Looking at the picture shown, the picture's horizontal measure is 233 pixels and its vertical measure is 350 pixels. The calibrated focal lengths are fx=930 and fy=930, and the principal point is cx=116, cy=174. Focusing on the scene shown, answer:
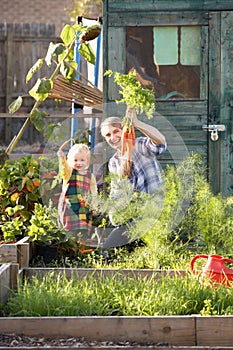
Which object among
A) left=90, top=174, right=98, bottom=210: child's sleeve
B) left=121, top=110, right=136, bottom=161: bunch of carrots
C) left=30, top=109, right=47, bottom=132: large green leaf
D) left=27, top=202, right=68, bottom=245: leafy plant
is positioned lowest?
left=27, top=202, right=68, bottom=245: leafy plant

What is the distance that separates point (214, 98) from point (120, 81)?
1117 mm

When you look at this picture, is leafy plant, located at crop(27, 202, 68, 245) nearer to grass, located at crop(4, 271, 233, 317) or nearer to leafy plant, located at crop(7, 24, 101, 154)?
leafy plant, located at crop(7, 24, 101, 154)

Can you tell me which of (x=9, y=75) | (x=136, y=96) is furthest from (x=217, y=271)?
(x=9, y=75)

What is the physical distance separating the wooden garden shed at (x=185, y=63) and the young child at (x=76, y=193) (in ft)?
3.16

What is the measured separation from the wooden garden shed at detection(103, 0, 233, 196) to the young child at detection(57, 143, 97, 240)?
965 mm

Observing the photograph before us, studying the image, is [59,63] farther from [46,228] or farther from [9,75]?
[9,75]

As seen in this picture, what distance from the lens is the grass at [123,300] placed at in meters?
5.12

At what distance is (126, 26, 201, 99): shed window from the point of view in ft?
26.1

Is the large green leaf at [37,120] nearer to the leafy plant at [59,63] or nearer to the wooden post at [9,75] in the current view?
the leafy plant at [59,63]

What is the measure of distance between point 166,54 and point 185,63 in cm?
18

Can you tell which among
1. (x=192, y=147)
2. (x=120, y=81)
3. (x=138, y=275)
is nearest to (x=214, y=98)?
(x=192, y=147)

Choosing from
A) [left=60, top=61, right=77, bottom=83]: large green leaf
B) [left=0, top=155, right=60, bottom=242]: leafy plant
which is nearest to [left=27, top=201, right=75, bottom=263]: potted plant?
[left=0, top=155, right=60, bottom=242]: leafy plant

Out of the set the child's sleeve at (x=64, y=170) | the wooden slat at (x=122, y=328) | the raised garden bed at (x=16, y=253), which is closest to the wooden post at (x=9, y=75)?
the child's sleeve at (x=64, y=170)

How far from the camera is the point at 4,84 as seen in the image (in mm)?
17047
